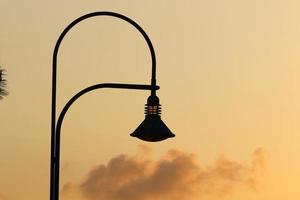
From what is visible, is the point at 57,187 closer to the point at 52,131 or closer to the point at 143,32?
the point at 52,131

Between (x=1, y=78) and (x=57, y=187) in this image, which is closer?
(x=57, y=187)

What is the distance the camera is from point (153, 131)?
736 inches

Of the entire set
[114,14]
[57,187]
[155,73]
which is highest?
[114,14]

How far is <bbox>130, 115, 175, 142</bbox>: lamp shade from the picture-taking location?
1866cm

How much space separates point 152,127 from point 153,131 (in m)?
0.09

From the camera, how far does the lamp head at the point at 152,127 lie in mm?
18672

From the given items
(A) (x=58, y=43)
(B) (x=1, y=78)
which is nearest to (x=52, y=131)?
(A) (x=58, y=43)

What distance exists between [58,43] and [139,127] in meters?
2.67

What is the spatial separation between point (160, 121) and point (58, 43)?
2924mm

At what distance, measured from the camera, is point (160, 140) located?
18.6m

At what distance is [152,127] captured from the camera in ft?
61.4

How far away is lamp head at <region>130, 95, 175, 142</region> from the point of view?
61.3ft

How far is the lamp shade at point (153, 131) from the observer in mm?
18656

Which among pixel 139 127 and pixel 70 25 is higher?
pixel 70 25
